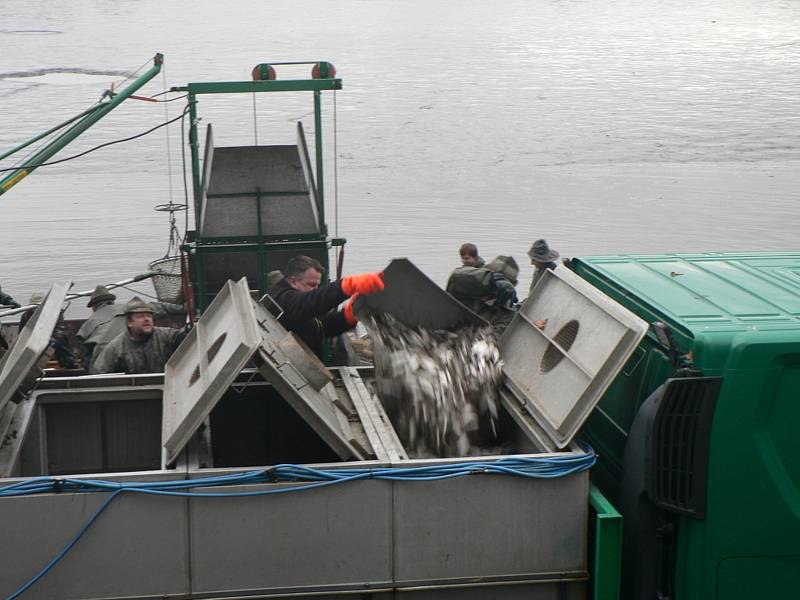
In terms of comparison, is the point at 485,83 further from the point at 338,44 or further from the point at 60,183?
the point at 60,183

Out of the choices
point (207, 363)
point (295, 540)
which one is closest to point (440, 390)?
point (207, 363)

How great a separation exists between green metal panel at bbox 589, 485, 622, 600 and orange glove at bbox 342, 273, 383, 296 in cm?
181

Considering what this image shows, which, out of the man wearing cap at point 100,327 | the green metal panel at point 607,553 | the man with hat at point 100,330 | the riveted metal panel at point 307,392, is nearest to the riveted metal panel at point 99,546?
the riveted metal panel at point 307,392

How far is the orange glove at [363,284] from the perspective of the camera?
5902mm

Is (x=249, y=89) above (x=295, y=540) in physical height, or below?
above

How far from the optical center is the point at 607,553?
4.67m

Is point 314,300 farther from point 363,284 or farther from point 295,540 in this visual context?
point 295,540

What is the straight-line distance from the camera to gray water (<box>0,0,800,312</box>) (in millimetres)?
19109

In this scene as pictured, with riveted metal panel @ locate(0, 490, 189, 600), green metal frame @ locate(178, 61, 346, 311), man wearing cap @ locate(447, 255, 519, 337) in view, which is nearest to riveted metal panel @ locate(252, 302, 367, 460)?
riveted metal panel @ locate(0, 490, 189, 600)

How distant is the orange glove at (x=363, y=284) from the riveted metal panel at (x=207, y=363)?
0.64 m

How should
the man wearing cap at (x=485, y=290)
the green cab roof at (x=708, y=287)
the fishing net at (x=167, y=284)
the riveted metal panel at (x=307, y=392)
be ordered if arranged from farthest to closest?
1. the fishing net at (x=167, y=284)
2. the man wearing cap at (x=485, y=290)
3. the green cab roof at (x=708, y=287)
4. the riveted metal panel at (x=307, y=392)

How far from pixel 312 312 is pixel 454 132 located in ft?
70.7

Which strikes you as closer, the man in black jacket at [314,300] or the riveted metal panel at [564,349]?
the riveted metal panel at [564,349]

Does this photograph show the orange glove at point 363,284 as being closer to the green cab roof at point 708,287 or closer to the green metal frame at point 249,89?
the green cab roof at point 708,287
